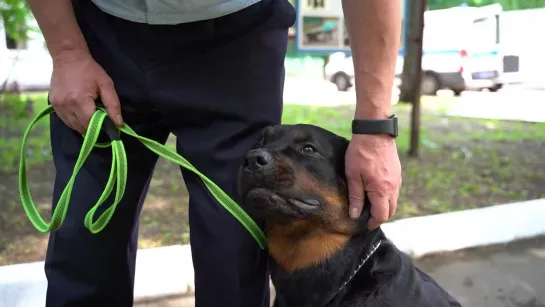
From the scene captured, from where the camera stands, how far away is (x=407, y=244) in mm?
3348

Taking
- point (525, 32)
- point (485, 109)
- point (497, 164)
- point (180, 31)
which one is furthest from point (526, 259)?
point (525, 32)

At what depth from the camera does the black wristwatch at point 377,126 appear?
146 cm

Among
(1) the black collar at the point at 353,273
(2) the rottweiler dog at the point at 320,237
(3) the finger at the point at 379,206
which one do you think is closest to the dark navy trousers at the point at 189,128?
(2) the rottweiler dog at the point at 320,237

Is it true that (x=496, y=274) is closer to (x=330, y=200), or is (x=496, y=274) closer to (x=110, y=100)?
(x=330, y=200)

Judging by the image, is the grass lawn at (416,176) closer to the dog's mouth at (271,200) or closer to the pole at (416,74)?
the pole at (416,74)

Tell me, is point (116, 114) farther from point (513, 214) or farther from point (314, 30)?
point (314, 30)

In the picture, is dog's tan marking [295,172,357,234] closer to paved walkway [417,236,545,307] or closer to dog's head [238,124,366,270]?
dog's head [238,124,366,270]

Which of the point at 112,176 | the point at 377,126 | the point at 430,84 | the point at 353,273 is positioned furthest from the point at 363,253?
the point at 430,84

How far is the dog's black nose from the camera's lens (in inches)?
60.6

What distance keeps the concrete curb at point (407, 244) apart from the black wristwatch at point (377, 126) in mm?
1710

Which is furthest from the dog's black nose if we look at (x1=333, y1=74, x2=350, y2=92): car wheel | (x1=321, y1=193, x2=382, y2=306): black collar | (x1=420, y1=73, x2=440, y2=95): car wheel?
(x1=420, y1=73, x2=440, y2=95): car wheel

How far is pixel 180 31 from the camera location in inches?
57.4

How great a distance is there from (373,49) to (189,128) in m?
0.54

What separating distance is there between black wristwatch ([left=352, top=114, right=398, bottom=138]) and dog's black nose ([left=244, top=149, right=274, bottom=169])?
0.88 ft
